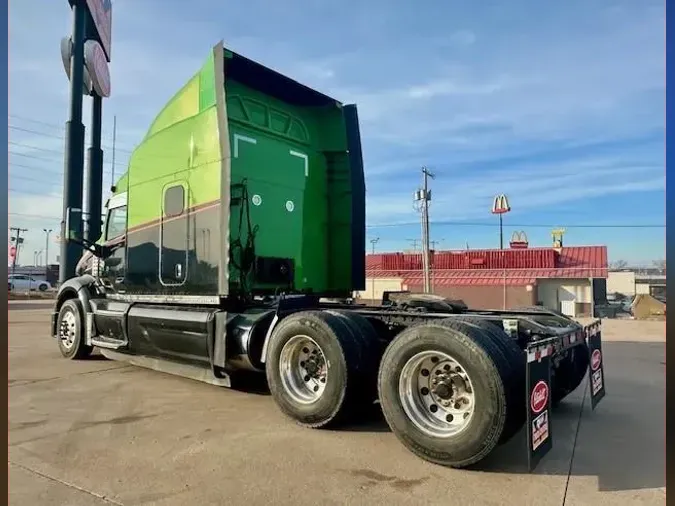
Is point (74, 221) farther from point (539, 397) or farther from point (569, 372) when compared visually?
point (569, 372)

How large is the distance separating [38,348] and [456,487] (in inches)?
389

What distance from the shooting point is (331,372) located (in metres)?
5.08

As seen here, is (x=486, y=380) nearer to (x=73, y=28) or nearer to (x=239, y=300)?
(x=239, y=300)

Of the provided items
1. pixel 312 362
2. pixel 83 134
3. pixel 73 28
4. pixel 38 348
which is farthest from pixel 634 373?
pixel 73 28

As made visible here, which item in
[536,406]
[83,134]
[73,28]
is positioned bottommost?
[536,406]

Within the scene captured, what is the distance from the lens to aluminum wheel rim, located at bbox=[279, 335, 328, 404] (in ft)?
17.8

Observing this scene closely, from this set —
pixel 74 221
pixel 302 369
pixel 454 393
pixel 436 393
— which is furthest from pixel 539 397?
pixel 74 221

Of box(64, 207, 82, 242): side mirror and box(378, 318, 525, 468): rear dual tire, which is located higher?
box(64, 207, 82, 242): side mirror

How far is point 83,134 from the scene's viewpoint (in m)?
17.1

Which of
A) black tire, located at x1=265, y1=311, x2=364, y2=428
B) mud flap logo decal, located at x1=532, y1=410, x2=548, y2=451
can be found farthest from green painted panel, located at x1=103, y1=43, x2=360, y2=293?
mud flap logo decal, located at x1=532, y1=410, x2=548, y2=451

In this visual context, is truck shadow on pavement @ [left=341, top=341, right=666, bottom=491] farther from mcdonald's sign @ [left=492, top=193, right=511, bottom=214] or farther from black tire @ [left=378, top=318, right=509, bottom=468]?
mcdonald's sign @ [left=492, top=193, right=511, bottom=214]

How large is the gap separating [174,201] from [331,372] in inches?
140

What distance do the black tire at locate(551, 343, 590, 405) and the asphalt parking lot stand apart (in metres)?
0.27

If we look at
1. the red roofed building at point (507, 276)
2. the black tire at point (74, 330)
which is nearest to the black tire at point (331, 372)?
the black tire at point (74, 330)
